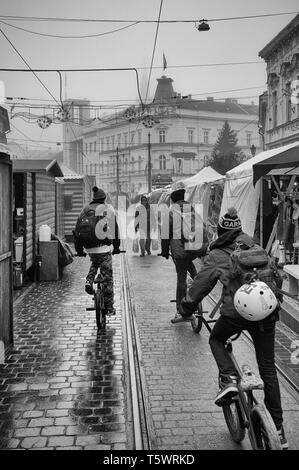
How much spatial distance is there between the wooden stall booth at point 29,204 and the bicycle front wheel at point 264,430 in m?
8.48

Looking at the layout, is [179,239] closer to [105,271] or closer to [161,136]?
[105,271]

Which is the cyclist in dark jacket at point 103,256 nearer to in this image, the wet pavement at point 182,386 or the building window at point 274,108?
the wet pavement at point 182,386

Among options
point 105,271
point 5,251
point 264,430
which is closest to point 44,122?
point 105,271

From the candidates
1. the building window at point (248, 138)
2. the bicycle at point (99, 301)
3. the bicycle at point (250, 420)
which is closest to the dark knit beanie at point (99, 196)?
the bicycle at point (99, 301)

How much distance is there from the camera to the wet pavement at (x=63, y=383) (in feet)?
14.4

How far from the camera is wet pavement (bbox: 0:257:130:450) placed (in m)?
4.38

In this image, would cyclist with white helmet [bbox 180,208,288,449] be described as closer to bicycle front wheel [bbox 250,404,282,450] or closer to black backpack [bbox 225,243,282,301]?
black backpack [bbox 225,243,282,301]

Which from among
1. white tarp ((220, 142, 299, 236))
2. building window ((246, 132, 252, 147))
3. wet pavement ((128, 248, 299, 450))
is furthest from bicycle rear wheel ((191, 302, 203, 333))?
building window ((246, 132, 252, 147))

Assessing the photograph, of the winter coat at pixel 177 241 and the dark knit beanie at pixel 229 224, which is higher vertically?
the dark knit beanie at pixel 229 224

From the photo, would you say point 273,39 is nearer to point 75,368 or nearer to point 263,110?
point 263,110

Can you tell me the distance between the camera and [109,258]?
321 inches

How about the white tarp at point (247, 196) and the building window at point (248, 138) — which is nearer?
the white tarp at point (247, 196)

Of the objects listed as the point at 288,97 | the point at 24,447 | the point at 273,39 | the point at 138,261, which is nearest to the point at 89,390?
the point at 24,447

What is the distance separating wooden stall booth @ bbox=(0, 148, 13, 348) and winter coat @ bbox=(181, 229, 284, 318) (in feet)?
10.2
